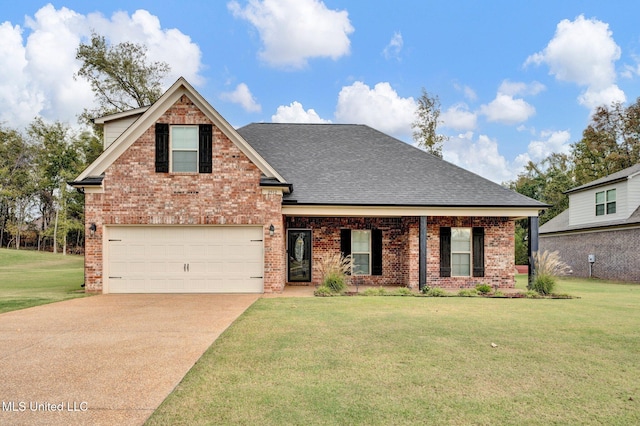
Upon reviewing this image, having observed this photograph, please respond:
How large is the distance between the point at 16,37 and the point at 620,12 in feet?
107

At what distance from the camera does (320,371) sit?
4.91 m

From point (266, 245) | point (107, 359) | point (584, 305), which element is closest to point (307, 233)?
point (266, 245)

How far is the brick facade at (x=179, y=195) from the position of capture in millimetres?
12648

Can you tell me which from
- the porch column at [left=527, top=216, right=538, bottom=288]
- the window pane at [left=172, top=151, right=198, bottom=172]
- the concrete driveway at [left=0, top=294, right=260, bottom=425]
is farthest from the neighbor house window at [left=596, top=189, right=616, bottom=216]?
the window pane at [left=172, top=151, right=198, bottom=172]

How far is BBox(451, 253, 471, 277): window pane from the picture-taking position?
15.1 metres

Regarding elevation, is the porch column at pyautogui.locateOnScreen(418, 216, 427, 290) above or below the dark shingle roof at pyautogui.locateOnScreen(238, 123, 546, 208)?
below

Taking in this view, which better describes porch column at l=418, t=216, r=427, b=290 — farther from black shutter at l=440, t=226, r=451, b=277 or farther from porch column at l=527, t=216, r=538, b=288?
porch column at l=527, t=216, r=538, b=288

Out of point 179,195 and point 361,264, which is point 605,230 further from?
point 179,195

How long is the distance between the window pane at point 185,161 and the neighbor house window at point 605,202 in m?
21.2

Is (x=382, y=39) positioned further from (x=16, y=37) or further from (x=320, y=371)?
(x=16, y=37)

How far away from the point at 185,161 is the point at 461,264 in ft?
32.3

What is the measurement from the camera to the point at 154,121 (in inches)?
498

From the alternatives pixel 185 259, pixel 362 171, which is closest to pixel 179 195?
pixel 185 259

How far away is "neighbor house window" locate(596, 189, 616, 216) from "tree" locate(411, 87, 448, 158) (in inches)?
387
